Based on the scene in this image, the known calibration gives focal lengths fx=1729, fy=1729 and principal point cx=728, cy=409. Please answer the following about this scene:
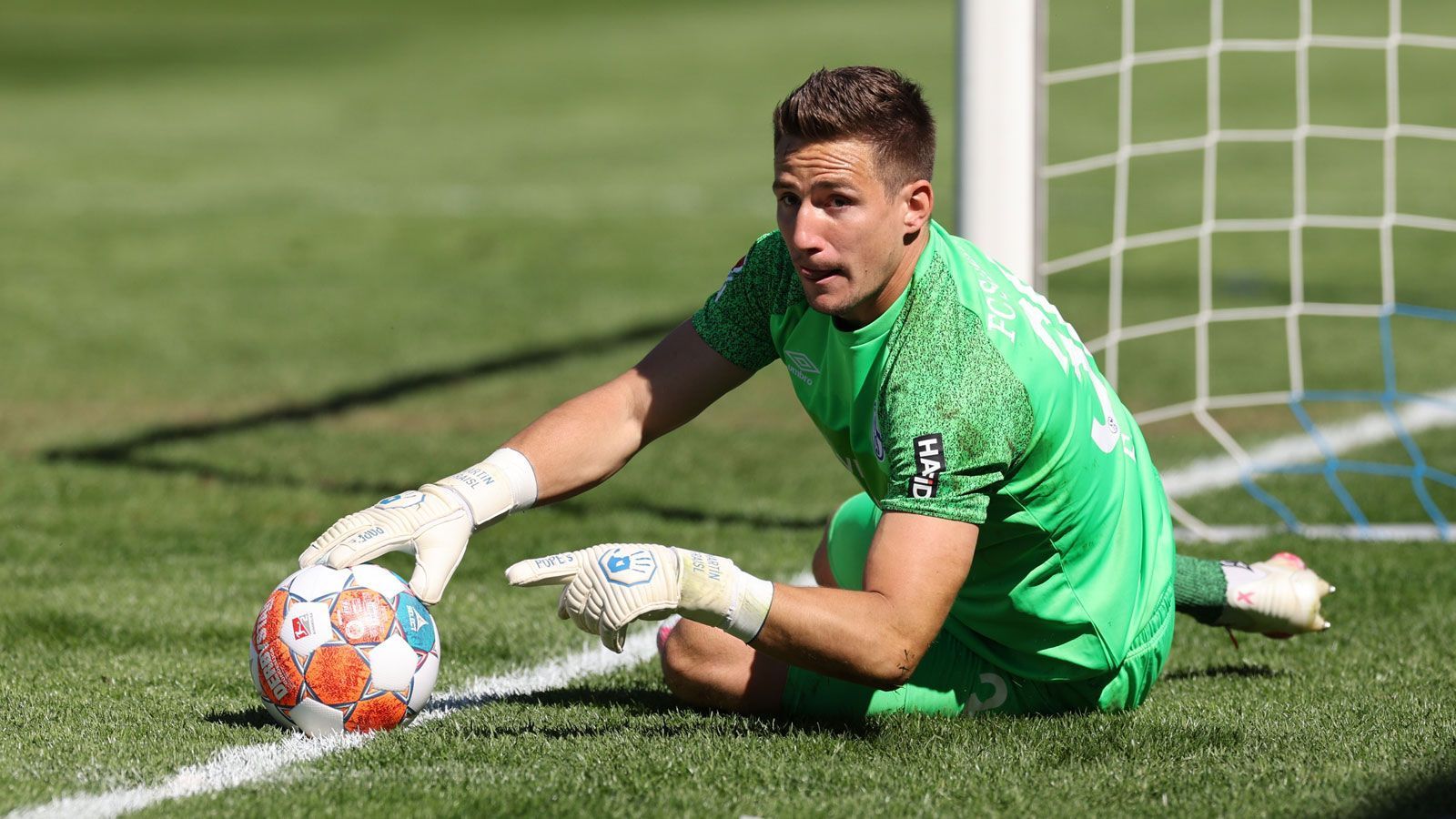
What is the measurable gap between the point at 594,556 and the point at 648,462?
13.7 ft

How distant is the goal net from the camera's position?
19.4 ft

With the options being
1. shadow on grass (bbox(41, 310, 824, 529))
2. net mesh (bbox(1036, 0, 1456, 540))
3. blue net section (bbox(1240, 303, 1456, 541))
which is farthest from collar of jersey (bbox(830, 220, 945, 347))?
blue net section (bbox(1240, 303, 1456, 541))

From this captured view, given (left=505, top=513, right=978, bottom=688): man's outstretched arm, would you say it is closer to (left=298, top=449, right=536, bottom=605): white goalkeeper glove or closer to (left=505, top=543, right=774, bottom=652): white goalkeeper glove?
(left=505, top=543, right=774, bottom=652): white goalkeeper glove

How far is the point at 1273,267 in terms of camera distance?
13.0m

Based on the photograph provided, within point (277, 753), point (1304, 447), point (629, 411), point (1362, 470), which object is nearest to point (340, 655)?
point (277, 753)

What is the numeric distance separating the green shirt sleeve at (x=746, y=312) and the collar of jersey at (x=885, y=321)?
39 cm

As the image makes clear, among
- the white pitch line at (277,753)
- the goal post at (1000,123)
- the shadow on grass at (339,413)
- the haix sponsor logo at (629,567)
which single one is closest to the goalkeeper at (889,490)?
the haix sponsor logo at (629,567)

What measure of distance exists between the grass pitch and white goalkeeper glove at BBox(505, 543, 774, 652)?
343 mm

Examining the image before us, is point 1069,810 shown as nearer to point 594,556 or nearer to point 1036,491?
point 1036,491

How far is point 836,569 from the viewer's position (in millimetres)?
4395

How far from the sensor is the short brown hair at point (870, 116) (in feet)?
11.3

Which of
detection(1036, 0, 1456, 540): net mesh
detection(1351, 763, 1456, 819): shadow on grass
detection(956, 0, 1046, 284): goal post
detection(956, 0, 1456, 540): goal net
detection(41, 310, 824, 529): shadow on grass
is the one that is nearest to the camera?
detection(1351, 763, 1456, 819): shadow on grass

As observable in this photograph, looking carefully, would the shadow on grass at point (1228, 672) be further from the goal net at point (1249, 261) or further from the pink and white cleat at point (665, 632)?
the goal net at point (1249, 261)

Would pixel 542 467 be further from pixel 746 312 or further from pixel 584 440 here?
pixel 746 312
